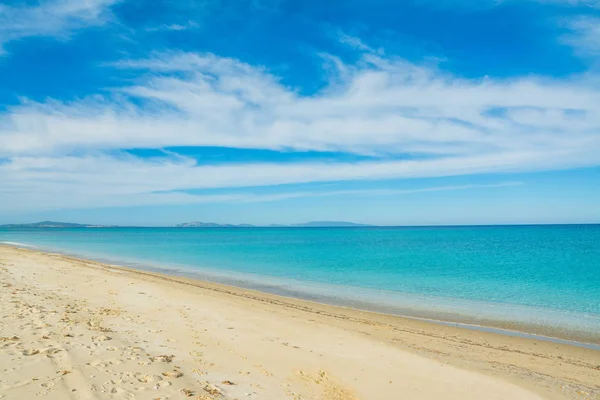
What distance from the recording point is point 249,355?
9.09m

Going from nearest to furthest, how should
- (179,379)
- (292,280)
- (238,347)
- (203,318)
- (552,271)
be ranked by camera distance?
1. (179,379)
2. (238,347)
3. (203,318)
4. (292,280)
5. (552,271)

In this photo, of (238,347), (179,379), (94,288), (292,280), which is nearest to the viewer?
(179,379)

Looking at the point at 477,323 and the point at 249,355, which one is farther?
the point at 477,323

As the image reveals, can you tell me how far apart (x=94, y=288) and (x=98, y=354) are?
34.9ft

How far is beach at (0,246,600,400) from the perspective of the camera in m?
6.64

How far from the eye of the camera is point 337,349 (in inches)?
405

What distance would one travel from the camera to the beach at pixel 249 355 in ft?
21.8

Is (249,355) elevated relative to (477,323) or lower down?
lower down

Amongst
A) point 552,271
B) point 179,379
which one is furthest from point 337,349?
point 552,271

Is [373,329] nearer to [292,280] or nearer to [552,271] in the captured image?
[292,280]

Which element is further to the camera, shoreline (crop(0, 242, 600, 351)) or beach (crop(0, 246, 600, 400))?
shoreline (crop(0, 242, 600, 351))

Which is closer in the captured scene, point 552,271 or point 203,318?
point 203,318

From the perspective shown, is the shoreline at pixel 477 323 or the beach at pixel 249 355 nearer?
the beach at pixel 249 355

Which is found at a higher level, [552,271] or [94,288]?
[552,271]
